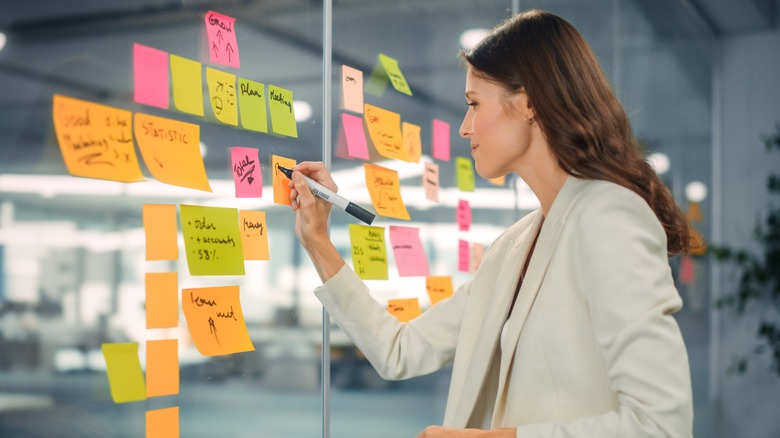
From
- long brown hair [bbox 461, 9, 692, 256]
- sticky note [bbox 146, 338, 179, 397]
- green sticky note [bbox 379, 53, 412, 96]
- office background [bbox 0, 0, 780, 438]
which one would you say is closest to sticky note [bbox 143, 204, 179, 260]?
office background [bbox 0, 0, 780, 438]

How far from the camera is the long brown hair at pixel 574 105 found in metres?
1.25

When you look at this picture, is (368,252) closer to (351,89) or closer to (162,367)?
(351,89)

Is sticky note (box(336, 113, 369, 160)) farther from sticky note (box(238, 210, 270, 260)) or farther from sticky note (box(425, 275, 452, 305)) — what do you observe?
sticky note (box(425, 275, 452, 305))

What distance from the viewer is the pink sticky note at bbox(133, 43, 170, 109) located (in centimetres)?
110

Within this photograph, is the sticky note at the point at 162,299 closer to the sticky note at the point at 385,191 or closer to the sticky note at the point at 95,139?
the sticky note at the point at 95,139

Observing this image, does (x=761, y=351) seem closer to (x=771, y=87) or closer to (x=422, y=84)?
(x=771, y=87)

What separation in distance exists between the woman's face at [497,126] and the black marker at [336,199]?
0.66ft

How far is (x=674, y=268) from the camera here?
3.90 m

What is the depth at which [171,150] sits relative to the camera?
1.16 m

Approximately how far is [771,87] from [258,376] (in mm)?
3946

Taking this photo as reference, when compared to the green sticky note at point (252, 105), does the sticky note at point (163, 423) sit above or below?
below

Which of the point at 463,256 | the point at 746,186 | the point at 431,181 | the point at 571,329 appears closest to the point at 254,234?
the point at 571,329

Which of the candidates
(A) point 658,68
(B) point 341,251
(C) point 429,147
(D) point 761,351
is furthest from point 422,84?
(D) point 761,351

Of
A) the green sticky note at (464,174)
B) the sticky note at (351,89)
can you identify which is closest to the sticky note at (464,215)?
the green sticky note at (464,174)
